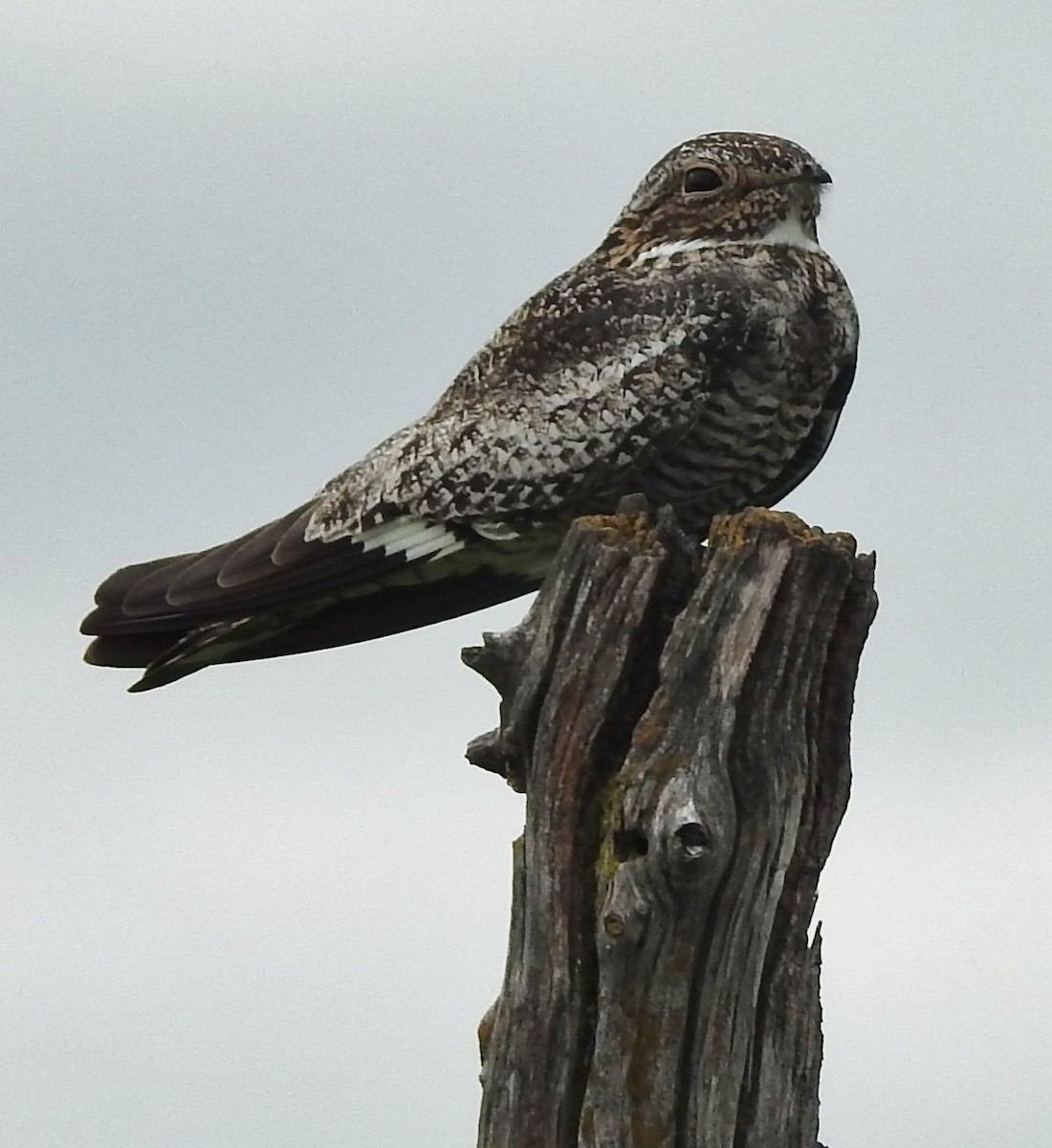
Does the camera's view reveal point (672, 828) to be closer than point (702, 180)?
Yes

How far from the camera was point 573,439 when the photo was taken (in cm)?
846

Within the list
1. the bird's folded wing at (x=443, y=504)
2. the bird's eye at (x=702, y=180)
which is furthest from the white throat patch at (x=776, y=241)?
the bird's folded wing at (x=443, y=504)

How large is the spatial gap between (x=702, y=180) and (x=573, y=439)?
1454 mm

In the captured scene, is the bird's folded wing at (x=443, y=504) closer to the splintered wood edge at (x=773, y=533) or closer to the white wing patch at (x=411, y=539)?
the white wing patch at (x=411, y=539)

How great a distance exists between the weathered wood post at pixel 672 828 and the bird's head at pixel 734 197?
3.09m

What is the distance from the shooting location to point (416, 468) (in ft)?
28.8

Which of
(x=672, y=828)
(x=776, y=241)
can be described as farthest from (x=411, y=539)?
(x=672, y=828)

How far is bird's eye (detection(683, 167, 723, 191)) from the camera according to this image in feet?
30.1

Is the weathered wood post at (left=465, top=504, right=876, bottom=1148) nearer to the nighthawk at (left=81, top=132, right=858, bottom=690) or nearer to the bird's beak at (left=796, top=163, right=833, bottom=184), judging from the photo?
the nighthawk at (left=81, top=132, right=858, bottom=690)

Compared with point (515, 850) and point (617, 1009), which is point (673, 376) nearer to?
point (515, 850)

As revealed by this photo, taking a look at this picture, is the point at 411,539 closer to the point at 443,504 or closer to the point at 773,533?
the point at 443,504

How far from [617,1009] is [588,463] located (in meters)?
3.07

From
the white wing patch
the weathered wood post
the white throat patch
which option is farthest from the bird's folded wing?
the weathered wood post

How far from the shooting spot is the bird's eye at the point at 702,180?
9.17m
